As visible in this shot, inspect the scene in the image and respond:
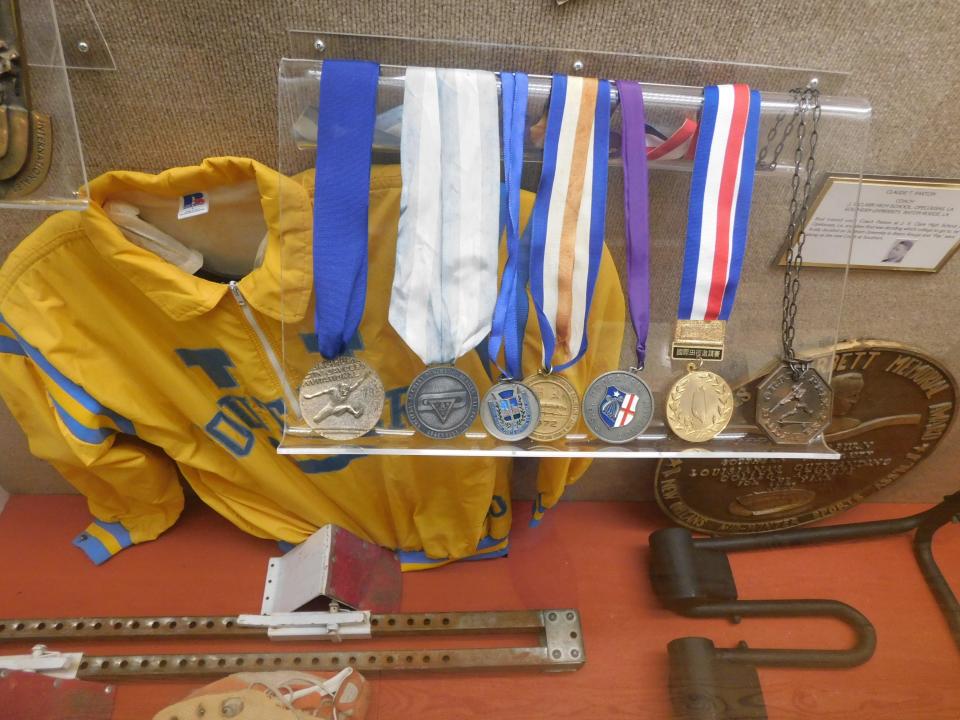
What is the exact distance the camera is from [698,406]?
124cm

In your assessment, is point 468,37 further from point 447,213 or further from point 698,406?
point 698,406

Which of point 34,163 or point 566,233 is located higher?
point 34,163

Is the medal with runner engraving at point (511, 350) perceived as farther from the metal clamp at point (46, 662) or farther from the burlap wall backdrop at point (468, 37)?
the metal clamp at point (46, 662)

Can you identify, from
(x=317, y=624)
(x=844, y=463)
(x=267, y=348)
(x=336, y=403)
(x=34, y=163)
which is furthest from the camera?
(x=844, y=463)

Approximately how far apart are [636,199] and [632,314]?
216mm

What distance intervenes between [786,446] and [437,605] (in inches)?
37.9

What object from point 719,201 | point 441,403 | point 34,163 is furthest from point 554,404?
point 34,163

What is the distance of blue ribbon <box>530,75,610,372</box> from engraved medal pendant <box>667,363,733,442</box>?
221 mm

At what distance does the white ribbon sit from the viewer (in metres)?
1.05

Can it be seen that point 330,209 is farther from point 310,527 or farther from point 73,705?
point 73,705

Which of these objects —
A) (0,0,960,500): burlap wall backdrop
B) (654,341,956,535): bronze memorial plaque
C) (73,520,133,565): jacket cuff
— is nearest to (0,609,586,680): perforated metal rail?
(73,520,133,565): jacket cuff

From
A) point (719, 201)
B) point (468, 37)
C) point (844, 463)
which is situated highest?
point (468, 37)

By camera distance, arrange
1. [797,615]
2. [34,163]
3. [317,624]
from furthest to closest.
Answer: [797,615], [317,624], [34,163]

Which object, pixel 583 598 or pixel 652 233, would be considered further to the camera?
pixel 583 598
